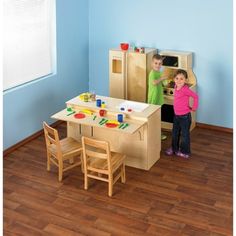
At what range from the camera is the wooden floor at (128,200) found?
158 inches

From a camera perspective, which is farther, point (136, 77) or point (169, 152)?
point (136, 77)

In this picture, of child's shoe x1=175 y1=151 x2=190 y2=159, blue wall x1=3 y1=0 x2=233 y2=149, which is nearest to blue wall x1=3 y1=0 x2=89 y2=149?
blue wall x1=3 y1=0 x2=233 y2=149

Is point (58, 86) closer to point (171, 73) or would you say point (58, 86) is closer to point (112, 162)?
point (171, 73)

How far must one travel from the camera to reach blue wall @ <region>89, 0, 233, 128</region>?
5996 mm

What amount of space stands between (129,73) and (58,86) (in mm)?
1100

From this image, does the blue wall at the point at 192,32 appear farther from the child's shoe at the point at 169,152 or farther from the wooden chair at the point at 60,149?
the wooden chair at the point at 60,149

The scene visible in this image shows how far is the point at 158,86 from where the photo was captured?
19.0ft

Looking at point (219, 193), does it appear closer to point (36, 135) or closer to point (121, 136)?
point (121, 136)

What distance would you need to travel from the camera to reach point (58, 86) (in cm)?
650

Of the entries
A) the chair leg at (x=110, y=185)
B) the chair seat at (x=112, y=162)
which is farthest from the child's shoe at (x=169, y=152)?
the chair leg at (x=110, y=185)

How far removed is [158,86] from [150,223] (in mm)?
2245

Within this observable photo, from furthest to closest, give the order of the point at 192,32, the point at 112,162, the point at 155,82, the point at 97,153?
the point at 192,32 → the point at 155,82 → the point at 112,162 → the point at 97,153

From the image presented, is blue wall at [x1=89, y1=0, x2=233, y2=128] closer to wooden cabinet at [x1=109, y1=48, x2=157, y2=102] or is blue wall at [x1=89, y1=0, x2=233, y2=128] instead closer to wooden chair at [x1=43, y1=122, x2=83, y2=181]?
wooden cabinet at [x1=109, y1=48, x2=157, y2=102]

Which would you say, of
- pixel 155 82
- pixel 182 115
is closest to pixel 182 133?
pixel 182 115
